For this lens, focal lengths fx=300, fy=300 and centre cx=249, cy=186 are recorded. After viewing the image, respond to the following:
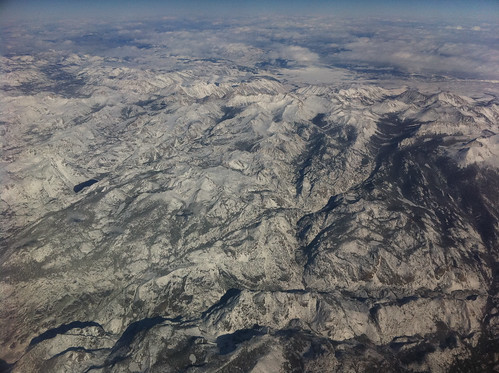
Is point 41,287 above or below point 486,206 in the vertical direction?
below

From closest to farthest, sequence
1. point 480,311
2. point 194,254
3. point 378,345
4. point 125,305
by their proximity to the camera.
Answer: point 378,345
point 480,311
point 125,305
point 194,254

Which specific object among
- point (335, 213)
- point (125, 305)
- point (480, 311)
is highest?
point (335, 213)

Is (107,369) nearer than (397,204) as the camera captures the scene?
Yes

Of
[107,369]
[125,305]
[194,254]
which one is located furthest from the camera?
[194,254]

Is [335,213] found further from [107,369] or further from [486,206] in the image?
[107,369]

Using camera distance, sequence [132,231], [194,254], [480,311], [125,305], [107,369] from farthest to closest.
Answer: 1. [132,231]
2. [194,254]
3. [125,305]
4. [480,311]
5. [107,369]

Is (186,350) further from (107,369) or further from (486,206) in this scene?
(486,206)

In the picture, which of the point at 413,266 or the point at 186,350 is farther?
the point at 413,266

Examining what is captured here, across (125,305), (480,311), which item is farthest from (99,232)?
(480,311)

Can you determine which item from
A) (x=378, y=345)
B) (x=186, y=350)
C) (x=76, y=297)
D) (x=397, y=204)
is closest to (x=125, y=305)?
(x=76, y=297)
